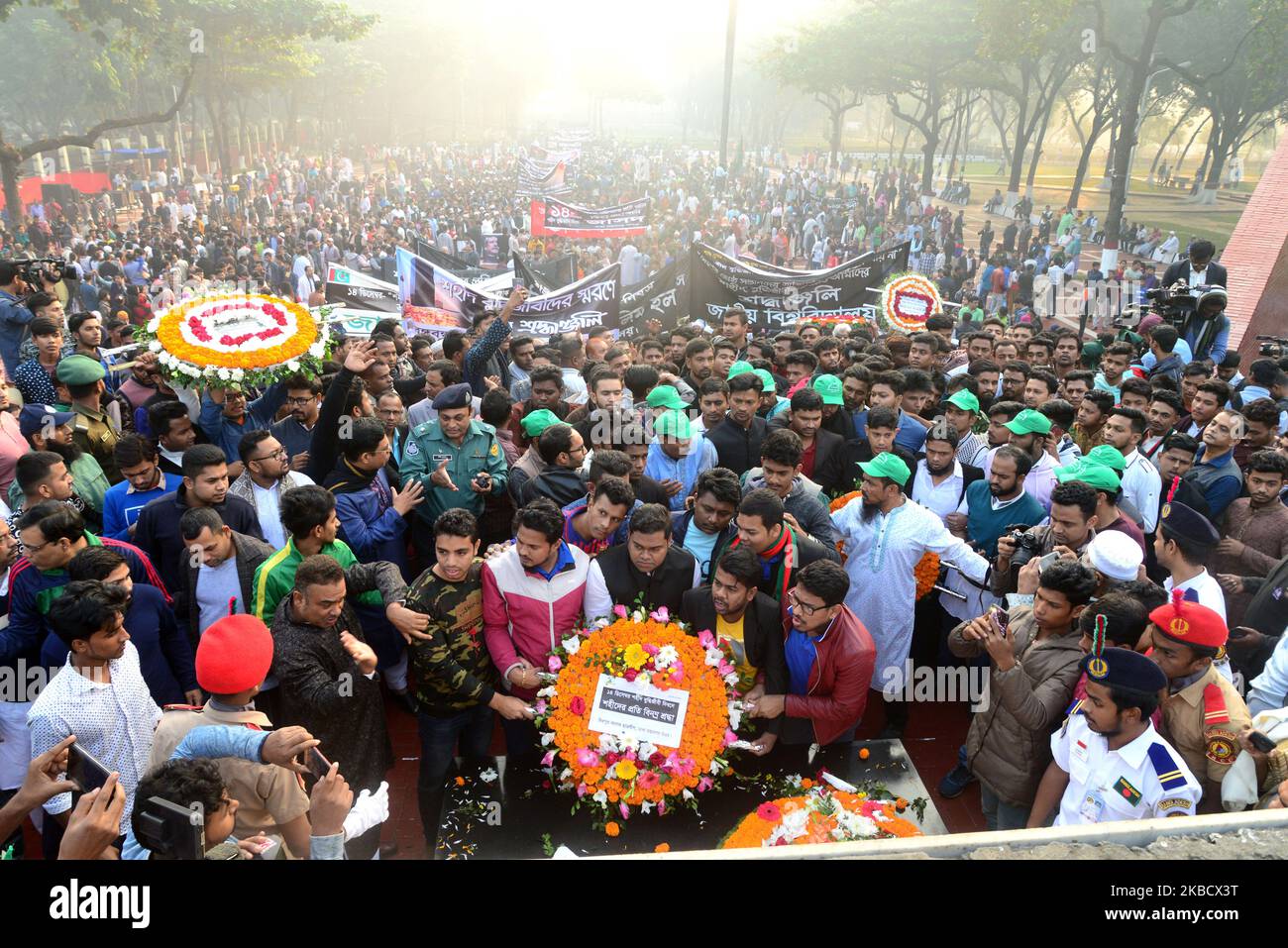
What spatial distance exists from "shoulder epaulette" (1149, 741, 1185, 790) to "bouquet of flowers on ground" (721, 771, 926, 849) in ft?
3.11

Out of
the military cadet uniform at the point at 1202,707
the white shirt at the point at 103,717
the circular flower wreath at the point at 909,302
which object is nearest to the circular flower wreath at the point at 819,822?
the military cadet uniform at the point at 1202,707

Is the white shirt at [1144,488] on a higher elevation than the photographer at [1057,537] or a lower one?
lower

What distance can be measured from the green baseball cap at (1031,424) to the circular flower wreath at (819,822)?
3.33 metres

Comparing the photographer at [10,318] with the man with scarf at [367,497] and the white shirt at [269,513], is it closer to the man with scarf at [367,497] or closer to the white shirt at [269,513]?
the white shirt at [269,513]

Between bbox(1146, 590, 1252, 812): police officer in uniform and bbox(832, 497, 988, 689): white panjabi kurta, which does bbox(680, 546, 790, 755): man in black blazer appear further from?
bbox(1146, 590, 1252, 812): police officer in uniform

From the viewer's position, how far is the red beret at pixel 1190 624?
12.7ft

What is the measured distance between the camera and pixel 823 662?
4.50 meters

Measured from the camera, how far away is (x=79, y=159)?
163 feet

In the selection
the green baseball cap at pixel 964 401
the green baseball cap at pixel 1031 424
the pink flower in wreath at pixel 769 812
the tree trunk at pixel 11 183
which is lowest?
the tree trunk at pixel 11 183

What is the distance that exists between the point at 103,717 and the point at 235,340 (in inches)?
112

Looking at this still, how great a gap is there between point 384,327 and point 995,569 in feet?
20.5

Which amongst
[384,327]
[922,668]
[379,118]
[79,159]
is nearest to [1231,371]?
[922,668]

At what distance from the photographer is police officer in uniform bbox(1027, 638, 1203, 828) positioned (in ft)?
11.6

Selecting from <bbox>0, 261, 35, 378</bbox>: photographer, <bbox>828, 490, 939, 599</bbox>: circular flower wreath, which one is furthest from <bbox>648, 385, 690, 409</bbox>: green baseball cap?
<bbox>0, 261, 35, 378</bbox>: photographer
